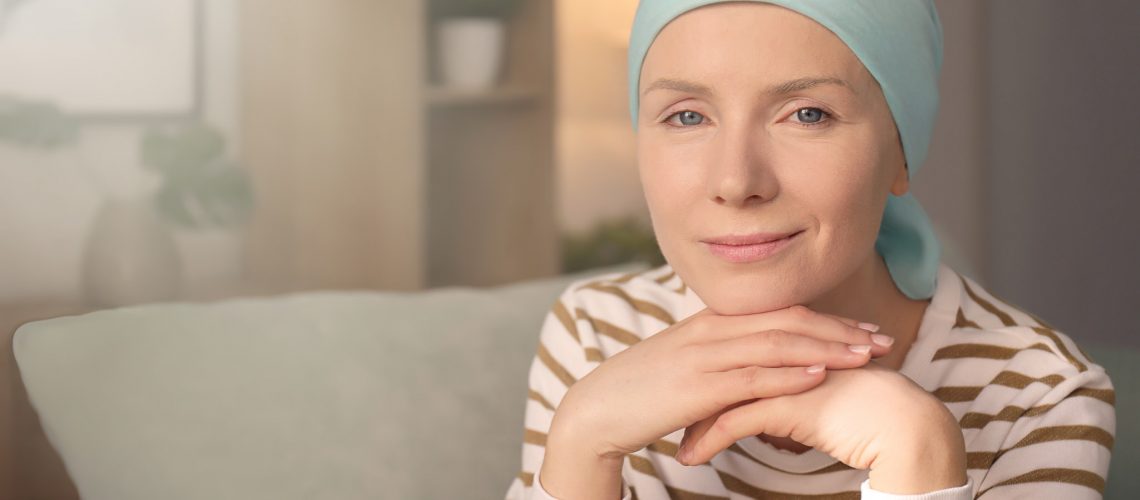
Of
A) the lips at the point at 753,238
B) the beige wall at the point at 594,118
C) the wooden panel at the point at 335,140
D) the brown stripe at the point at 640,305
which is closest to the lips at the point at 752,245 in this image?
the lips at the point at 753,238

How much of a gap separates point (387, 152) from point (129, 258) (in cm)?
84

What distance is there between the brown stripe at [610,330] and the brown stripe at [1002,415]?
1.25 ft

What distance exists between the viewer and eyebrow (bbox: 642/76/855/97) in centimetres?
102

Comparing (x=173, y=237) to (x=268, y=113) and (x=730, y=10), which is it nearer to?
(x=268, y=113)

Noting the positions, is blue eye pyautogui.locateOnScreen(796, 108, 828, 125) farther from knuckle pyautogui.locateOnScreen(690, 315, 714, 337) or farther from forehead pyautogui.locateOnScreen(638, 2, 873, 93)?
knuckle pyautogui.locateOnScreen(690, 315, 714, 337)

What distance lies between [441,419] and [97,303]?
472mm

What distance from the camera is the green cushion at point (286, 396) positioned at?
3.95 ft

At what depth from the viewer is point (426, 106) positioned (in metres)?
2.46

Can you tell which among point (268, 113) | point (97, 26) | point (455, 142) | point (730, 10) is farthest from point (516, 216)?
point (730, 10)

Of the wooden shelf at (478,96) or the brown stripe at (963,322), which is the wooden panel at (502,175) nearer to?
the wooden shelf at (478,96)

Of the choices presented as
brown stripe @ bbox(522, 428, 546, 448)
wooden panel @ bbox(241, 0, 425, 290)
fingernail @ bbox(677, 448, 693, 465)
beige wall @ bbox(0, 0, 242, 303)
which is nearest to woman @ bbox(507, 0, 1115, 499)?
fingernail @ bbox(677, 448, 693, 465)

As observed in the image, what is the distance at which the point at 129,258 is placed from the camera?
1.52m

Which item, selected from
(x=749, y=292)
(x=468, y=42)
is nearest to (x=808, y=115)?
(x=749, y=292)

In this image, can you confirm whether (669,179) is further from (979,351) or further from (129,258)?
(129,258)
